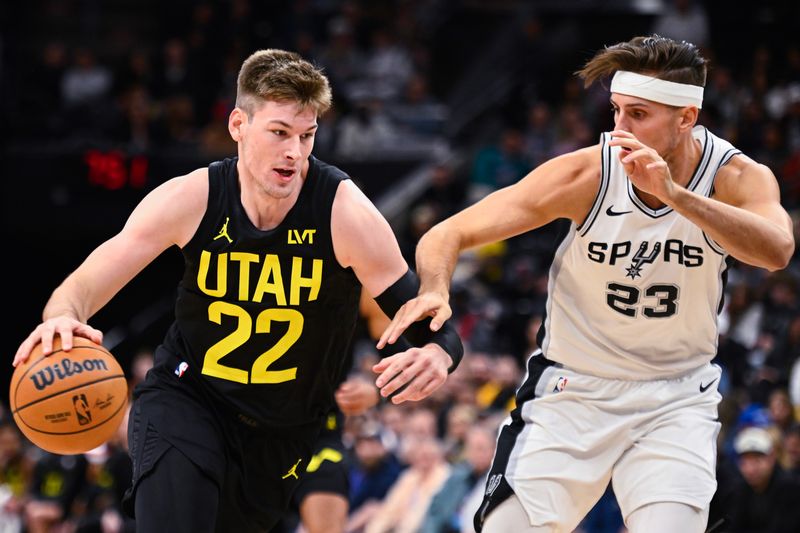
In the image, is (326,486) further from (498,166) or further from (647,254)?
(498,166)

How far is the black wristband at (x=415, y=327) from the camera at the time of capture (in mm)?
5039

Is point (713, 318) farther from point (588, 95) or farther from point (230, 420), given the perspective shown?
point (588, 95)

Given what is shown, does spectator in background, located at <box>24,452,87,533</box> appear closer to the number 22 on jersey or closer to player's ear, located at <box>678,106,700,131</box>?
the number 22 on jersey

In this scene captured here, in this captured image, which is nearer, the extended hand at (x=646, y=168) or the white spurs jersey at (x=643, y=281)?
the extended hand at (x=646, y=168)

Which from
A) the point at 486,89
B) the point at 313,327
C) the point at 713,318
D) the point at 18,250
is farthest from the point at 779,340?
the point at 18,250

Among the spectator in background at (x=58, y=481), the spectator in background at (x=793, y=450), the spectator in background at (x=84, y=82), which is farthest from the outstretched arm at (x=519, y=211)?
the spectator in background at (x=84, y=82)

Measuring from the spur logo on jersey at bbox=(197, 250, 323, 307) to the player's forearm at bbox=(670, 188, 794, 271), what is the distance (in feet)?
4.97

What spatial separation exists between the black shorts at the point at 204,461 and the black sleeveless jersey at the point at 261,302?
110 mm

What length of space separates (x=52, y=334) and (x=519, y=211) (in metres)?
1.99

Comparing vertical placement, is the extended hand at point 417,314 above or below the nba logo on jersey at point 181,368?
above

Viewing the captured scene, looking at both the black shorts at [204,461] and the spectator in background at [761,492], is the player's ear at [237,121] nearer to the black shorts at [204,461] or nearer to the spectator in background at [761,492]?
the black shorts at [204,461]

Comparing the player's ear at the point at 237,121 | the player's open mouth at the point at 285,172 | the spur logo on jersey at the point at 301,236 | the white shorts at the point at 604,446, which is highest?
the player's ear at the point at 237,121

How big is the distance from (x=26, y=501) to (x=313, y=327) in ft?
29.0

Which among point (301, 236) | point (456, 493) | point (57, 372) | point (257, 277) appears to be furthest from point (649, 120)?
point (456, 493)
